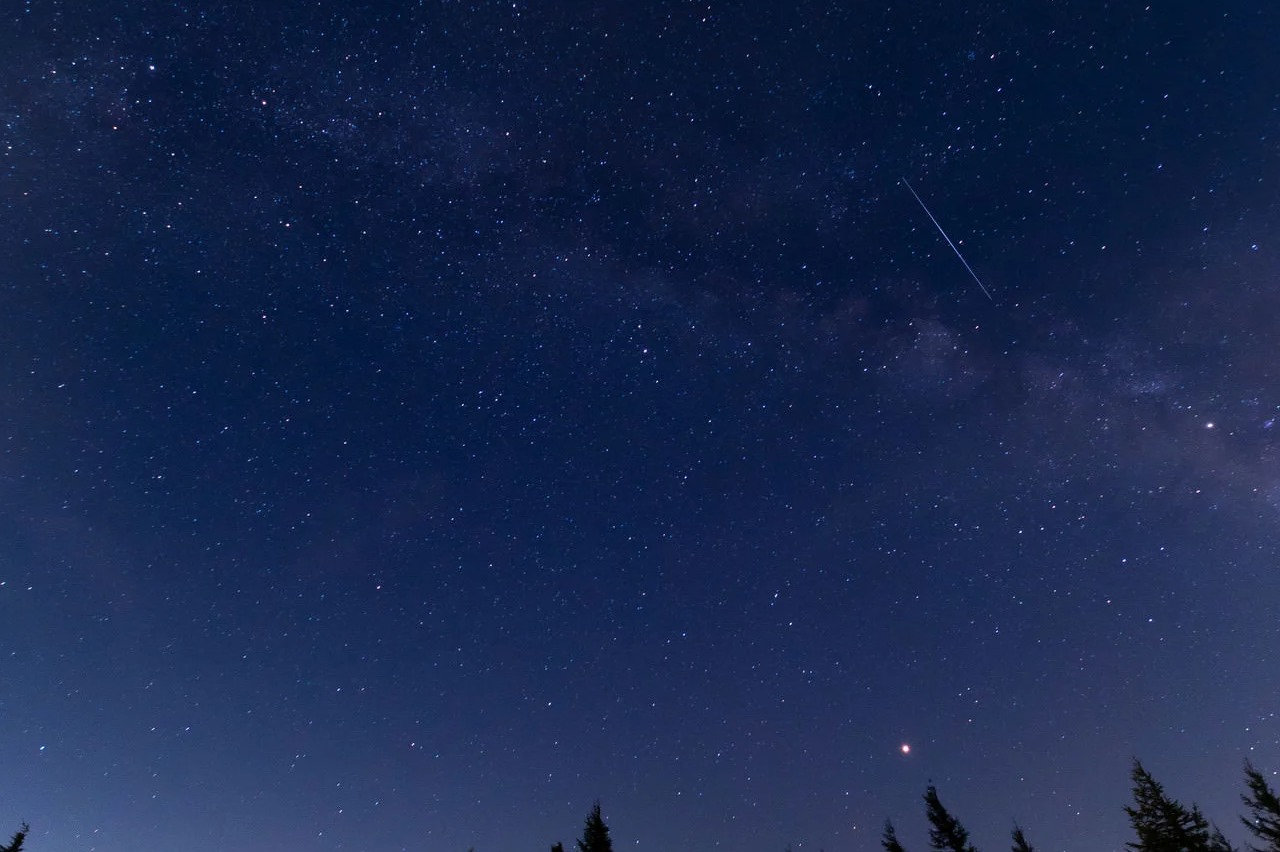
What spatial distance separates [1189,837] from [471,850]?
23.4m

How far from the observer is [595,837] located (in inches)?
898

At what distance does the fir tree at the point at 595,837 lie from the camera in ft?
74.2

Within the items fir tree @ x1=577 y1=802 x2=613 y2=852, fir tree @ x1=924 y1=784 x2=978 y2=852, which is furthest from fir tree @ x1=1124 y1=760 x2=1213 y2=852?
fir tree @ x1=577 y1=802 x2=613 y2=852

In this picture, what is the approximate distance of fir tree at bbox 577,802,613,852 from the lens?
22609mm

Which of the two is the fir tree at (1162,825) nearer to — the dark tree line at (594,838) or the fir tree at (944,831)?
the fir tree at (944,831)

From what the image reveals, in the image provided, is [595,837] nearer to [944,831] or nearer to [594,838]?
[594,838]

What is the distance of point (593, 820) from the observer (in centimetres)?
2328

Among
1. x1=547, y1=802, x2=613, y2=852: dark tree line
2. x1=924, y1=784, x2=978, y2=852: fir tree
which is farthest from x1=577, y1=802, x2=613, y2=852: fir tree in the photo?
x1=924, y1=784, x2=978, y2=852: fir tree

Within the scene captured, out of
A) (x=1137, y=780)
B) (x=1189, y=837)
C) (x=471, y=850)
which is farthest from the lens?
(x=471, y=850)

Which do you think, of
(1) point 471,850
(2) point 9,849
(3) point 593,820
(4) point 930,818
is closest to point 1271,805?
→ (4) point 930,818

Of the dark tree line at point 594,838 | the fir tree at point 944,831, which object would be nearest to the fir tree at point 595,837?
the dark tree line at point 594,838

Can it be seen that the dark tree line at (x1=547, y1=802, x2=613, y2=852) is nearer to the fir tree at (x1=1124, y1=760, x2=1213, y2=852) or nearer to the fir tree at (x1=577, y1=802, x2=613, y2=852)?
the fir tree at (x1=577, y1=802, x2=613, y2=852)

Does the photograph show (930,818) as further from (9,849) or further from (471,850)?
(9,849)

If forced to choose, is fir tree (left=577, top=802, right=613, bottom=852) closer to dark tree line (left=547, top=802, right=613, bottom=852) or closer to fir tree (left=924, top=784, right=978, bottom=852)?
dark tree line (left=547, top=802, right=613, bottom=852)
